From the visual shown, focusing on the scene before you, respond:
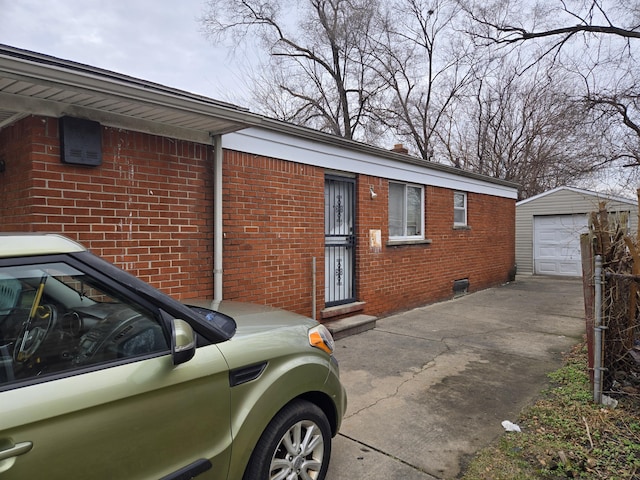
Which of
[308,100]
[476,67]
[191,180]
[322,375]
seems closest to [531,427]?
[322,375]

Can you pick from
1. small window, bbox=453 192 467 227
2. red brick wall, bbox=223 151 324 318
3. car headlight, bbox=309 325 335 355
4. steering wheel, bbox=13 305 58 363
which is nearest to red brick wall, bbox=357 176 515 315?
small window, bbox=453 192 467 227

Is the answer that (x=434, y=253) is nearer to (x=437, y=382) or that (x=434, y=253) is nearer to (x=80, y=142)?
(x=437, y=382)

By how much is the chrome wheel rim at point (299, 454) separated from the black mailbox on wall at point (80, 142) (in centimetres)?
305

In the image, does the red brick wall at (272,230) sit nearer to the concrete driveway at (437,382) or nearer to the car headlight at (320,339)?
the concrete driveway at (437,382)

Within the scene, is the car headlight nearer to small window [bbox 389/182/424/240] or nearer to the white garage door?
small window [bbox 389/182/424/240]

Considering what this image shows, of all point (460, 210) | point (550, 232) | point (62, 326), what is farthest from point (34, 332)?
point (550, 232)

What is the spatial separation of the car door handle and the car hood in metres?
0.95

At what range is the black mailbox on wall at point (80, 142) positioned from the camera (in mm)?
3479

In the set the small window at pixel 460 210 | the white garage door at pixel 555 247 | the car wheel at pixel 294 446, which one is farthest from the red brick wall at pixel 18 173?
the white garage door at pixel 555 247

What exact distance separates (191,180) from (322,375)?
9.60ft

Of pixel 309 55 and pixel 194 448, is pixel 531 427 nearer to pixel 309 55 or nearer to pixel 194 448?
pixel 194 448

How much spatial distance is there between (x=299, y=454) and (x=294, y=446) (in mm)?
63

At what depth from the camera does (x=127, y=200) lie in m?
3.93

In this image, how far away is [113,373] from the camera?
1.53 meters
